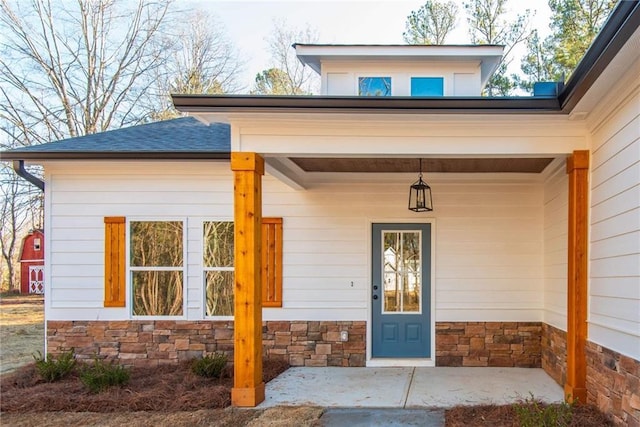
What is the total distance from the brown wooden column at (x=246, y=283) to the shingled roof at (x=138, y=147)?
1676 millimetres

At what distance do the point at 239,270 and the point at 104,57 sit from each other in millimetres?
14038

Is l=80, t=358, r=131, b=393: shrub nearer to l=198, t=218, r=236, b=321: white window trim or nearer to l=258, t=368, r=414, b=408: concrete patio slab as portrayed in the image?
l=198, t=218, r=236, b=321: white window trim

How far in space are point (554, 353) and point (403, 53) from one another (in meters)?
5.07

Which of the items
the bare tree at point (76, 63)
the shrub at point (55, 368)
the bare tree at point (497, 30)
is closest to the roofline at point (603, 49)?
the shrub at point (55, 368)

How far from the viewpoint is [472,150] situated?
453 centimetres

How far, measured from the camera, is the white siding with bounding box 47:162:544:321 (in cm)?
652

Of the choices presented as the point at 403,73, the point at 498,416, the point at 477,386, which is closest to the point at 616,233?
the point at 498,416

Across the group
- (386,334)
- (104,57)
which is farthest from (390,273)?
(104,57)

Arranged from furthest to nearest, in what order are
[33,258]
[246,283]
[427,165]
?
[33,258]
[427,165]
[246,283]

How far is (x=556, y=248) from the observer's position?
5.74m

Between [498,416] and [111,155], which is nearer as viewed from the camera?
[498,416]

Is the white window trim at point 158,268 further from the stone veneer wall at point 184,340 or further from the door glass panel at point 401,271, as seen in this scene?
the door glass panel at point 401,271

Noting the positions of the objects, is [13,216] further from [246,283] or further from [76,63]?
[246,283]

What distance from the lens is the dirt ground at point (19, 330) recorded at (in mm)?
7258
